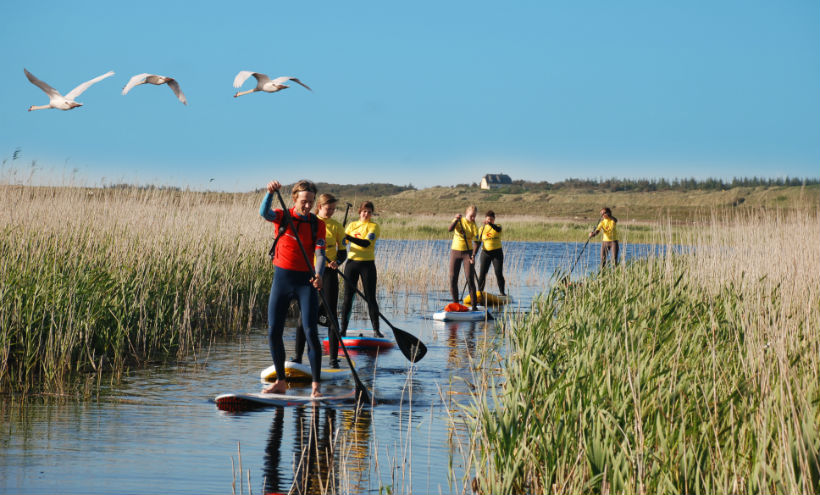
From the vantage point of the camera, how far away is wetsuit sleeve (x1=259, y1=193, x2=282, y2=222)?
7757 mm

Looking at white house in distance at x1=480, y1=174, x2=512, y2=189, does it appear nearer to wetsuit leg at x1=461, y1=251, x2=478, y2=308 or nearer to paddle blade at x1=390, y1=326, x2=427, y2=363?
wetsuit leg at x1=461, y1=251, x2=478, y2=308

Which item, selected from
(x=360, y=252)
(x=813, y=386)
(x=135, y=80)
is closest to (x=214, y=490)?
(x=135, y=80)

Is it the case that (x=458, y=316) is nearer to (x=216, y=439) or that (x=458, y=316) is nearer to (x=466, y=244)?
(x=466, y=244)

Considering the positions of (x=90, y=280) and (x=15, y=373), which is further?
(x=90, y=280)

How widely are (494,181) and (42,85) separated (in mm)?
171818

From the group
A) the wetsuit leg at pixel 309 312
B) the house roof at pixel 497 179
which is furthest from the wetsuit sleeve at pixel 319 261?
the house roof at pixel 497 179

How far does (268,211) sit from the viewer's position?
7922 millimetres

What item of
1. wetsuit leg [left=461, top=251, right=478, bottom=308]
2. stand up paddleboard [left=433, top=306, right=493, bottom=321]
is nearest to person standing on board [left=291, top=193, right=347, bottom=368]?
stand up paddleboard [left=433, top=306, right=493, bottom=321]

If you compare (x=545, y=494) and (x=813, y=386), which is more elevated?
(x=813, y=386)

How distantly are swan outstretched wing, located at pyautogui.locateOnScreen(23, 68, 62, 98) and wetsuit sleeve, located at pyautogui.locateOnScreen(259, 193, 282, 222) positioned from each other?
2263 millimetres

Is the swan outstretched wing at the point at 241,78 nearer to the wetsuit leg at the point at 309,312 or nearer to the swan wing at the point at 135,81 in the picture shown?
the swan wing at the point at 135,81

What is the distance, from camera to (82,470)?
5.93 metres

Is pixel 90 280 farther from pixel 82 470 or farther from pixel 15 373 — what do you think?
Result: pixel 82 470

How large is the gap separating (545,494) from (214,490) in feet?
7.51
